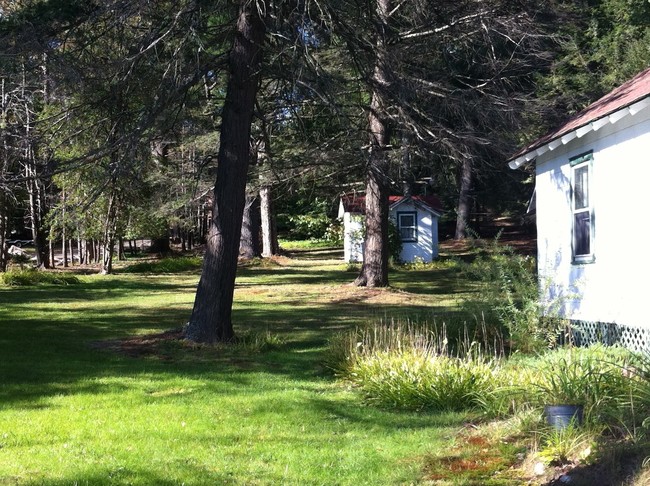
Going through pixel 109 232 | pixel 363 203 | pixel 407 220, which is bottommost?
pixel 109 232

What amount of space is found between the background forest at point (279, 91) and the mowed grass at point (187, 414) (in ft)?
8.11

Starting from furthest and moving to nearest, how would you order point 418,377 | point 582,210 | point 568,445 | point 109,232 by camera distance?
1. point 109,232
2. point 582,210
3. point 418,377
4. point 568,445

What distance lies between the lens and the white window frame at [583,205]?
11805mm

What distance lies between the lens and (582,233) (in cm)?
1241

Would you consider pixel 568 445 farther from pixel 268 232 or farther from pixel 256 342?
pixel 268 232

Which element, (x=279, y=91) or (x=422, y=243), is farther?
(x=422, y=243)

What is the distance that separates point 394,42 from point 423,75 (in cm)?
211

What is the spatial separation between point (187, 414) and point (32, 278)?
1873 cm

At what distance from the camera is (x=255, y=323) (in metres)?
16.4

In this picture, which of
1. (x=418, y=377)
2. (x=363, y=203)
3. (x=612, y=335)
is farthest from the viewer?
(x=363, y=203)

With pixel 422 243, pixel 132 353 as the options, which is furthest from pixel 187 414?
pixel 422 243

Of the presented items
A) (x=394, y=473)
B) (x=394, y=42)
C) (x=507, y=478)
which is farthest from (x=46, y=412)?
(x=394, y=42)

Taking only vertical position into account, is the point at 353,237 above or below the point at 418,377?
above

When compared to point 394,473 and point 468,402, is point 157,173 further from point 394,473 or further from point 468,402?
point 394,473
